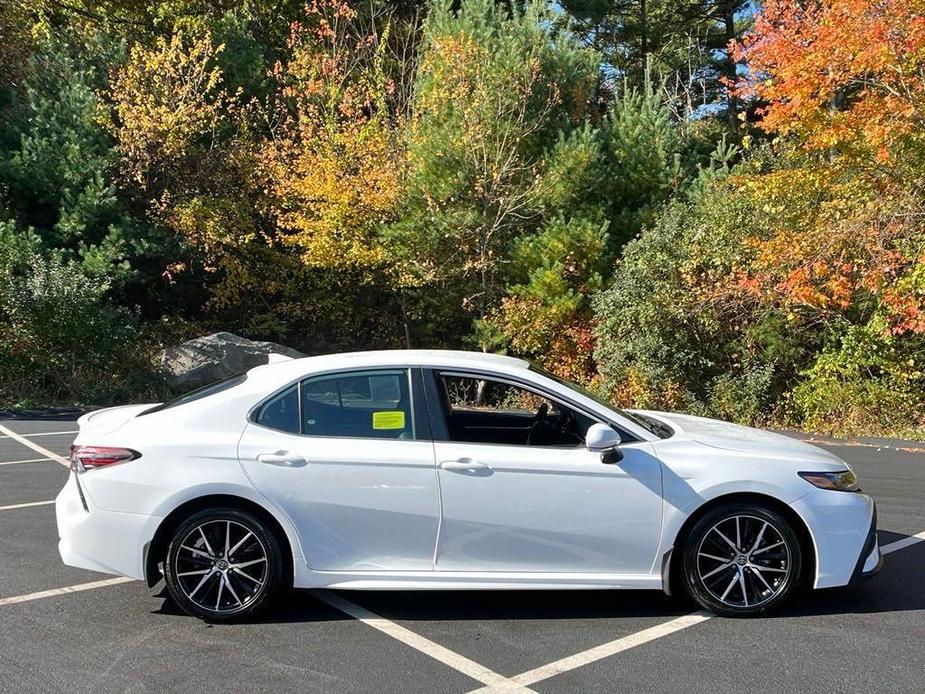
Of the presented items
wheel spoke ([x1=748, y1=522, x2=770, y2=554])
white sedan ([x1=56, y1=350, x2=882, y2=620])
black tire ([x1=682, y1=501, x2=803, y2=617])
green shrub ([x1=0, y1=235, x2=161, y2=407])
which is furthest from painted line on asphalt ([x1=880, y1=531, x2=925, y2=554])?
green shrub ([x1=0, y1=235, x2=161, y2=407])

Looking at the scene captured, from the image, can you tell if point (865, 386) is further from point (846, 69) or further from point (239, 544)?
point (239, 544)

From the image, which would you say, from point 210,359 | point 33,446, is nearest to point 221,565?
point 33,446

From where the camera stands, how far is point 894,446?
1118 cm

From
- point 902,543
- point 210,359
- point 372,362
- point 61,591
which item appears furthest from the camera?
point 210,359

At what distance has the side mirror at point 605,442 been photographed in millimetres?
4500

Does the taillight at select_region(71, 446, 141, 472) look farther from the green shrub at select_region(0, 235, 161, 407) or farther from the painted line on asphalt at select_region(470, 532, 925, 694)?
the green shrub at select_region(0, 235, 161, 407)

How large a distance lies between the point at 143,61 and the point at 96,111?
199 centimetres

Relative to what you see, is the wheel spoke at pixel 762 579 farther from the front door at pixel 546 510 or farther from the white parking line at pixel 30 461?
the white parking line at pixel 30 461

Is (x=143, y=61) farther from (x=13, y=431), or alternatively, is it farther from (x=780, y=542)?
(x=780, y=542)

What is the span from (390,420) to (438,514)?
0.60 m

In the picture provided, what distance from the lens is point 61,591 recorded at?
5090mm

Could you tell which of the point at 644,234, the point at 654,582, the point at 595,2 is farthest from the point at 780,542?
the point at 595,2

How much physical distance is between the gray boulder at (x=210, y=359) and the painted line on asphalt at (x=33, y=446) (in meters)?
4.91

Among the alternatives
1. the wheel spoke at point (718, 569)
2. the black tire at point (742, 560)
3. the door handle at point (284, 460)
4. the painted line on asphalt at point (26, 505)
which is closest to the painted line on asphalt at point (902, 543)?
the black tire at point (742, 560)
